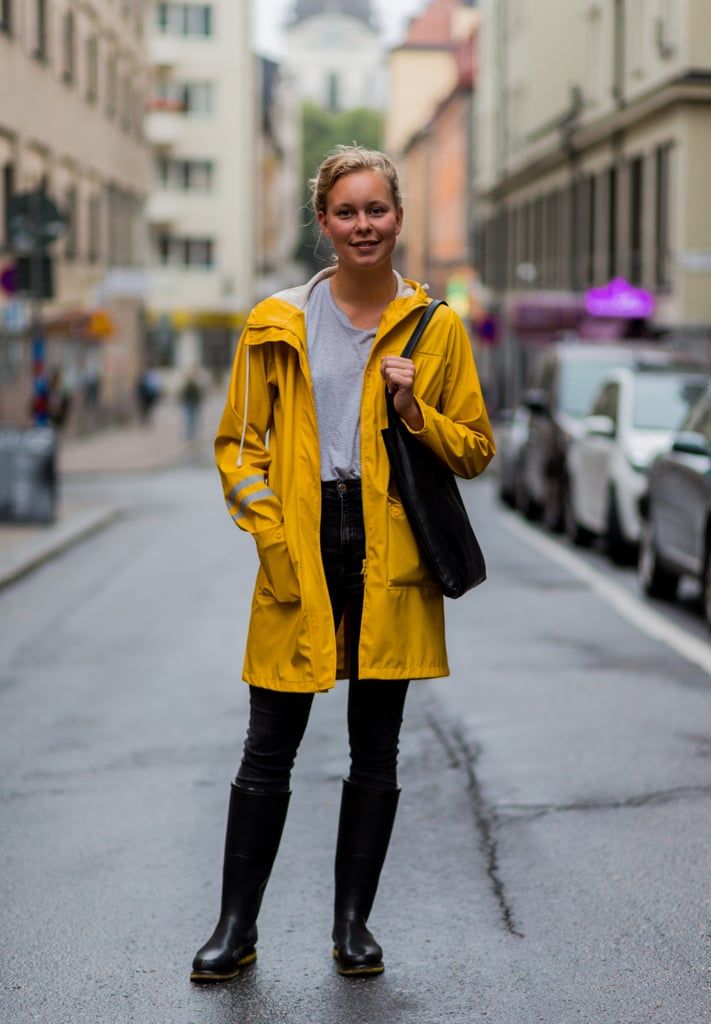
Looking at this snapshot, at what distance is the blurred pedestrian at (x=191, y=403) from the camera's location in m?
42.2

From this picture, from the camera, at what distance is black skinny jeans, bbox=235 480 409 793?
440cm

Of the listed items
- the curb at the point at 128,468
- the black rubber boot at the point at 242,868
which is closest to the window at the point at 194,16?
the curb at the point at 128,468

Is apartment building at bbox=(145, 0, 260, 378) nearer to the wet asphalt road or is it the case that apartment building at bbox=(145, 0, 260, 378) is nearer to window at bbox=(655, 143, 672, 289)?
window at bbox=(655, 143, 672, 289)

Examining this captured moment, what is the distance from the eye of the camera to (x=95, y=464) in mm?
33781

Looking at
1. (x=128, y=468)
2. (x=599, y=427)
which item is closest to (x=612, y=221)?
(x=128, y=468)

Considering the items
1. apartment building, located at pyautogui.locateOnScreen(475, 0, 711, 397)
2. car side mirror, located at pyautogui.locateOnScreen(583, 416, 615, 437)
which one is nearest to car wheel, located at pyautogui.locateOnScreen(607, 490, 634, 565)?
car side mirror, located at pyautogui.locateOnScreen(583, 416, 615, 437)

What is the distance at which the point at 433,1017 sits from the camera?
4195 millimetres

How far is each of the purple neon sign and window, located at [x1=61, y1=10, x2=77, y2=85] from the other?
42.6 ft

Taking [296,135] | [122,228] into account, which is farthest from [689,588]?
[296,135]

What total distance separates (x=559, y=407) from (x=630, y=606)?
21.8ft

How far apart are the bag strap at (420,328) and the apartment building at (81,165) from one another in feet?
75.7

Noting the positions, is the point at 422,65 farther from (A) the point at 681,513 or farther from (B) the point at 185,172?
(A) the point at 681,513

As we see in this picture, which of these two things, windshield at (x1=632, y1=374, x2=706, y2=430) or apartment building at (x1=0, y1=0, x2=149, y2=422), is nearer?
windshield at (x1=632, y1=374, x2=706, y2=430)

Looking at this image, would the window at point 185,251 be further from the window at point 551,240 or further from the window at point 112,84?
the window at point 551,240
